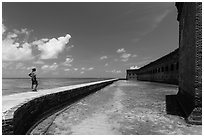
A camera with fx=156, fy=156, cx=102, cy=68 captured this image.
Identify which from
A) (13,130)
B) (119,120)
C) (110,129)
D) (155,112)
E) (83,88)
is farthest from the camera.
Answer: (83,88)

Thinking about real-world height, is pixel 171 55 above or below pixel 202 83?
above

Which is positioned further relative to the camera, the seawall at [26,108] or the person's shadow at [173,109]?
the person's shadow at [173,109]

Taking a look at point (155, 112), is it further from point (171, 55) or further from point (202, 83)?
point (171, 55)

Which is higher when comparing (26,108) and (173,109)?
(26,108)

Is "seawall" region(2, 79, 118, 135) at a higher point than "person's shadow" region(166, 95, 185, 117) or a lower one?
higher

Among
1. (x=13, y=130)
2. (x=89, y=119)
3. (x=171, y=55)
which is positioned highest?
(x=171, y=55)

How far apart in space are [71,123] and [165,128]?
299cm

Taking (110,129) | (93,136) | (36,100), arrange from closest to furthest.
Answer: (93,136), (110,129), (36,100)

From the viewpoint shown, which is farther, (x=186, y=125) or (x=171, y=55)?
(x=171, y=55)

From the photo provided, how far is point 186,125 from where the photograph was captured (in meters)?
4.89

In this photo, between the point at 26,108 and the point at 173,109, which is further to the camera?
the point at 173,109

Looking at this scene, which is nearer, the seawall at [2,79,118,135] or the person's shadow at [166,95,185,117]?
the seawall at [2,79,118,135]

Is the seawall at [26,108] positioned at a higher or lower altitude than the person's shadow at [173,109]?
higher

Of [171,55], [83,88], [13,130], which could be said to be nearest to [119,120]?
[13,130]
